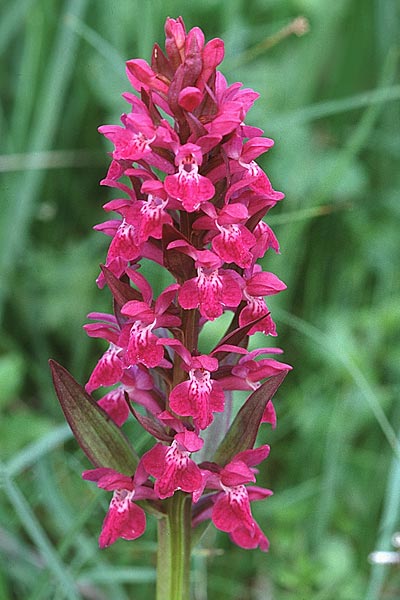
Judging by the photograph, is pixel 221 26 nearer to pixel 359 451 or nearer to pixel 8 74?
pixel 8 74

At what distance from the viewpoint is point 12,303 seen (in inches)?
90.7

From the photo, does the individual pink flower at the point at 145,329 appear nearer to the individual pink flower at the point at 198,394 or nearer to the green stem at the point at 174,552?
the individual pink flower at the point at 198,394

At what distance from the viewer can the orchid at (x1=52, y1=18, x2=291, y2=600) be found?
1.00 meters

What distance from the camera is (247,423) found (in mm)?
1085

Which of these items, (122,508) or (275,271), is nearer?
(122,508)

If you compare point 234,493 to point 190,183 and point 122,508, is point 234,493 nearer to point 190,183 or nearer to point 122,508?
point 122,508

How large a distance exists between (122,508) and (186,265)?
1.04 feet

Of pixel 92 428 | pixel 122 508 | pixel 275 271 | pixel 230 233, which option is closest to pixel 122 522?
pixel 122 508

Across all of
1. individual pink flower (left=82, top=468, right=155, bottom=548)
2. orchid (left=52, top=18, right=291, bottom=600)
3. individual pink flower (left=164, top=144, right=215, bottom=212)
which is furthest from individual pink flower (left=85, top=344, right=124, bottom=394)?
individual pink flower (left=164, top=144, right=215, bottom=212)

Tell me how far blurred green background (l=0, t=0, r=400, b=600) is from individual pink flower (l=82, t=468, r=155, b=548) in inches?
9.3

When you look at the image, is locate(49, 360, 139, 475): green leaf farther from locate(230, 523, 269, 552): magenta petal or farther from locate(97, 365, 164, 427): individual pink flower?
locate(230, 523, 269, 552): magenta petal

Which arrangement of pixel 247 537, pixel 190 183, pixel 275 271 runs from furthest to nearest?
1. pixel 275 271
2. pixel 247 537
3. pixel 190 183

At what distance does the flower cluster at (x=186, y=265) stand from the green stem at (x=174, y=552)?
0.12 ft

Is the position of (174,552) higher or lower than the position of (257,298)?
lower
